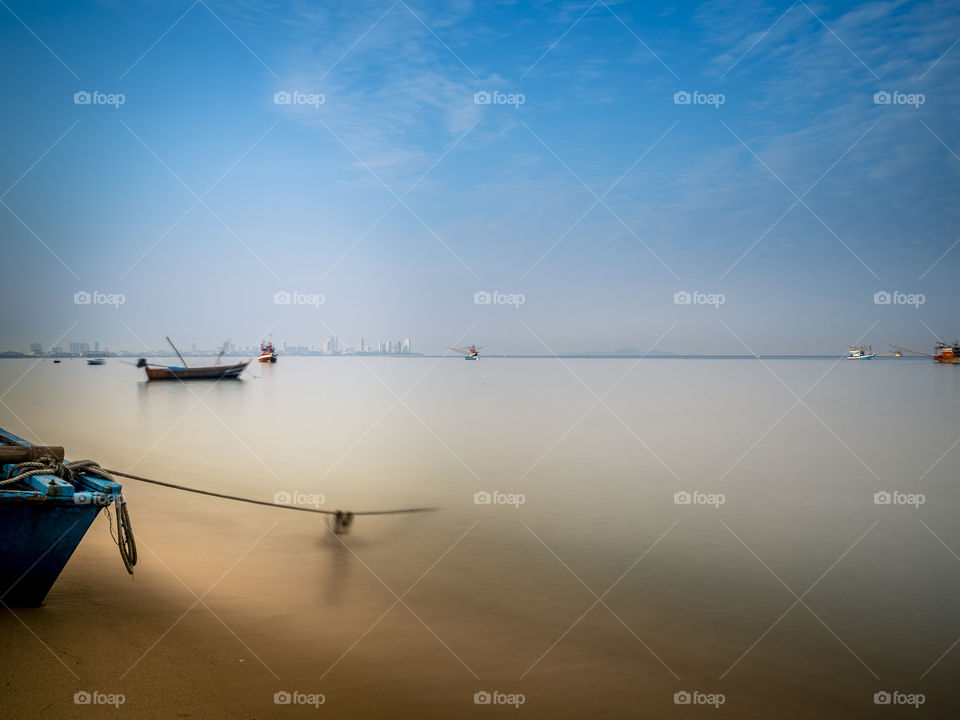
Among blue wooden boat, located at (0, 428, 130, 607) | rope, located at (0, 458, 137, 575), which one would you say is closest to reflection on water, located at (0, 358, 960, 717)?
blue wooden boat, located at (0, 428, 130, 607)

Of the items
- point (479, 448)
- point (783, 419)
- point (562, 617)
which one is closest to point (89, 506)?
point (562, 617)

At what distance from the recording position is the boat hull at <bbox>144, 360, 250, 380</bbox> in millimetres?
50688

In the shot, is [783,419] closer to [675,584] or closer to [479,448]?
[479,448]

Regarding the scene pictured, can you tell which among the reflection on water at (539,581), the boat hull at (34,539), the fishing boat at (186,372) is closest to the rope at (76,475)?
the boat hull at (34,539)

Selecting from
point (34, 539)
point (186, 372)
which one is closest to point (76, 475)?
point (34, 539)

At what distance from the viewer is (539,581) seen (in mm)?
7871

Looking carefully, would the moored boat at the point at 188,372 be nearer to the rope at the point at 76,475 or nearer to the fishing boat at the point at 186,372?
the fishing boat at the point at 186,372

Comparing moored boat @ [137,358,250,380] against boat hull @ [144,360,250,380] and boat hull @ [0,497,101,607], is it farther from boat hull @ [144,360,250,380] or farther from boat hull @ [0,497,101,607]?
boat hull @ [0,497,101,607]

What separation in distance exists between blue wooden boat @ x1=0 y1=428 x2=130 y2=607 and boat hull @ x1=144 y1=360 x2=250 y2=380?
157 feet

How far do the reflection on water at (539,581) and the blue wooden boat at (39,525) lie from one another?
360 mm

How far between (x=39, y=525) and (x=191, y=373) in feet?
165

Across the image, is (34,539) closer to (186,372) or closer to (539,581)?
(539,581)

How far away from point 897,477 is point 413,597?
1320 cm

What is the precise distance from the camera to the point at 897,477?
1513cm
